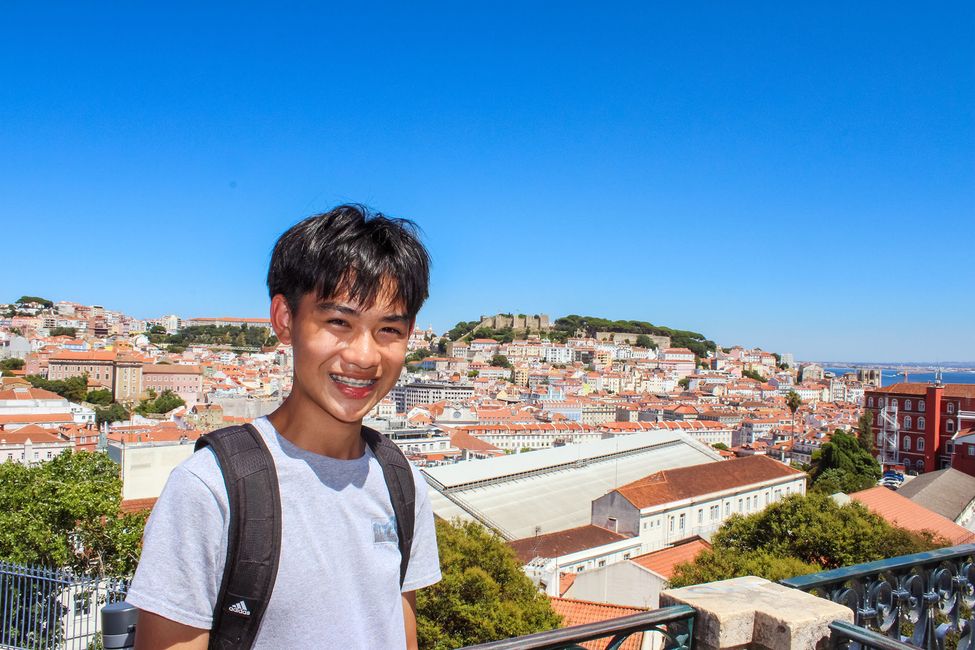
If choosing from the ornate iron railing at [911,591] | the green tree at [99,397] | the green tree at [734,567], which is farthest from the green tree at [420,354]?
the ornate iron railing at [911,591]

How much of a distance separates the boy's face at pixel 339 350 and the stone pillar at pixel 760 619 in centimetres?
128

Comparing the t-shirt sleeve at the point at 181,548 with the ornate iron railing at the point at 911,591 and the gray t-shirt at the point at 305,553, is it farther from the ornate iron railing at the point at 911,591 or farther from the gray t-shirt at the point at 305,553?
the ornate iron railing at the point at 911,591

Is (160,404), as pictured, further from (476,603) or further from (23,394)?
(476,603)

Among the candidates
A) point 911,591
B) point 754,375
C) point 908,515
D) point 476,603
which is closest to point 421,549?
point 911,591

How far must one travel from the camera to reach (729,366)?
106m

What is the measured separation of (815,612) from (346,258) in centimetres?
168

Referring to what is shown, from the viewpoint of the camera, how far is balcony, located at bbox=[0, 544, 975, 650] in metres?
1.75

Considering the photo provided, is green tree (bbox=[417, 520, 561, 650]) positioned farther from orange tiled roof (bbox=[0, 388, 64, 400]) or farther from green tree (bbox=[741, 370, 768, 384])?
green tree (bbox=[741, 370, 768, 384])

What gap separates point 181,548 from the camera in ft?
3.27

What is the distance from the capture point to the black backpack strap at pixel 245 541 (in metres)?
1.02

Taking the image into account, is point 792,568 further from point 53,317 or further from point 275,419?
point 53,317

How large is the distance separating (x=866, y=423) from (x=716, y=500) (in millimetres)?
18423

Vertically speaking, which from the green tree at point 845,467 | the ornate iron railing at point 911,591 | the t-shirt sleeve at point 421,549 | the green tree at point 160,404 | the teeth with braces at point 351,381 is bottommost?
the green tree at point 160,404

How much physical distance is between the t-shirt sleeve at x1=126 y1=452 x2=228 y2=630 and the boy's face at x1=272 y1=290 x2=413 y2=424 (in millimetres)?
269
